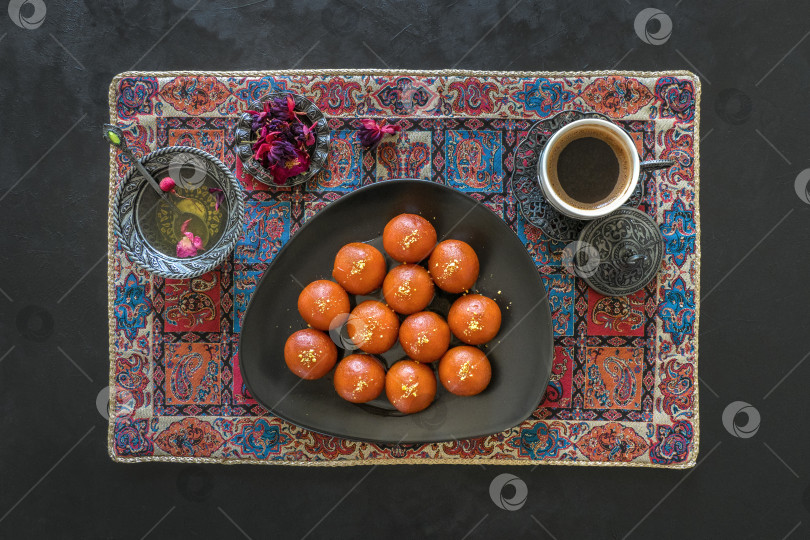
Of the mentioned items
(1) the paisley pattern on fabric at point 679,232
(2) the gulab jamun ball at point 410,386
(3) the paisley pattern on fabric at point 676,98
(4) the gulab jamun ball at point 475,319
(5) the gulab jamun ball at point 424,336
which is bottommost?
(2) the gulab jamun ball at point 410,386

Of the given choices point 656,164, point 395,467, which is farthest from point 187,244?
point 656,164

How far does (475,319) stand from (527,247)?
0.26m

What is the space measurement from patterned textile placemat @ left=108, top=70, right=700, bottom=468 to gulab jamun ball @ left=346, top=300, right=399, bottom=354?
277 millimetres

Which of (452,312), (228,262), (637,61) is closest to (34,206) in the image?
(228,262)

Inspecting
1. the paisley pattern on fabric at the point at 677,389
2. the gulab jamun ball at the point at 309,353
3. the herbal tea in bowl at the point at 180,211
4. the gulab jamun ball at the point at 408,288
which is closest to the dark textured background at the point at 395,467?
the paisley pattern on fabric at the point at 677,389

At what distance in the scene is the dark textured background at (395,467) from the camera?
1.18 metres

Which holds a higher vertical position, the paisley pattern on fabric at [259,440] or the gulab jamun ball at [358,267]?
the gulab jamun ball at [358,267]

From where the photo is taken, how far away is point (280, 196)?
1154 millimetres

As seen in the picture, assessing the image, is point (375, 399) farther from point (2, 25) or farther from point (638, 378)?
point (2, 25)

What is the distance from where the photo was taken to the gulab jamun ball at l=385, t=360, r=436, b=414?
3.25 ft

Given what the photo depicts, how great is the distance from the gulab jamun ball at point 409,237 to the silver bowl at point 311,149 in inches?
9.6

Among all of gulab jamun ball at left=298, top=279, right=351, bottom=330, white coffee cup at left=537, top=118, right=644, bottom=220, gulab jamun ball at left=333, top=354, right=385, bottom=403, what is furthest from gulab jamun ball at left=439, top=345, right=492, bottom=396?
white coffee cup at left=537, top=118, right=644, bottom=220

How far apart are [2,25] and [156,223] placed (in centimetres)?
67

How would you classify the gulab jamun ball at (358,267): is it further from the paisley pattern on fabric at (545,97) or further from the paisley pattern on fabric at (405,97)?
the paisley pattern on fabric at (545,97)
